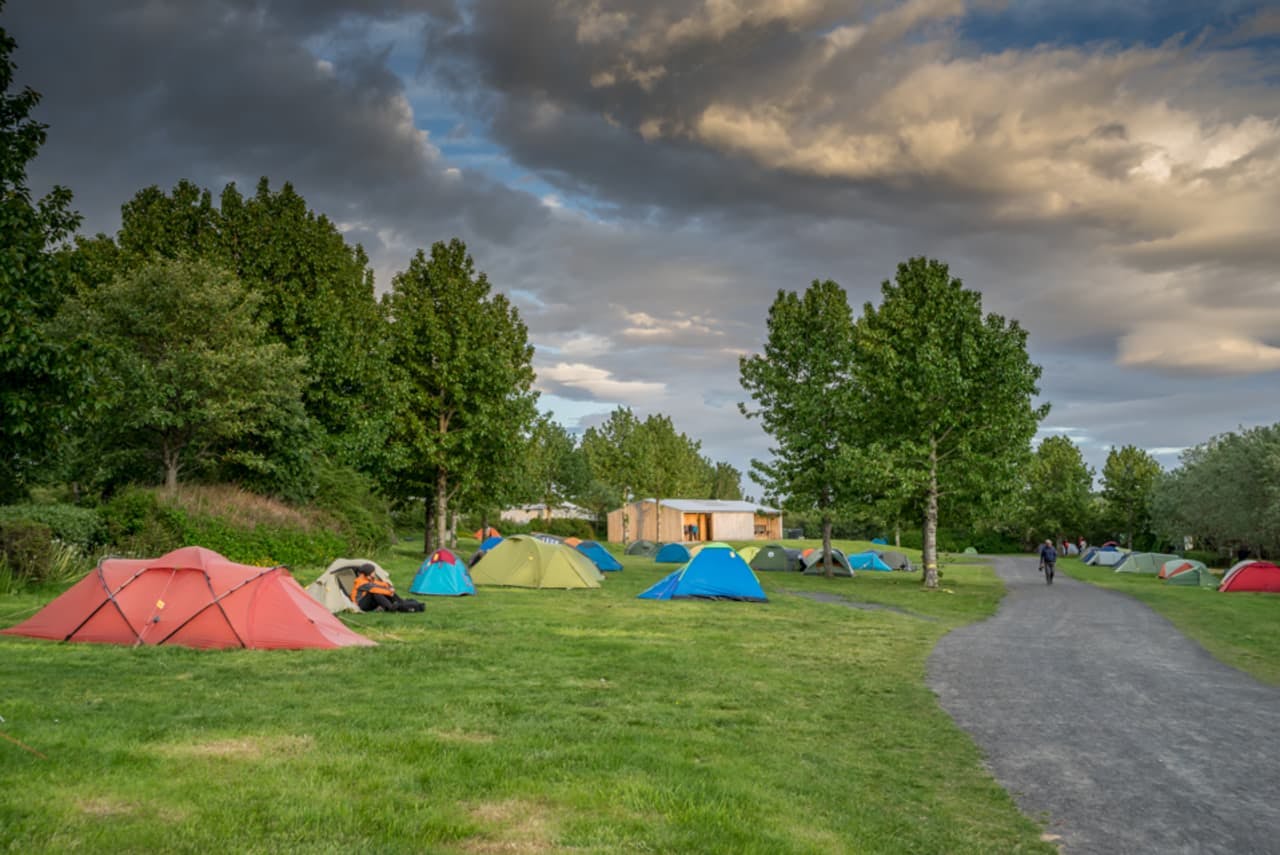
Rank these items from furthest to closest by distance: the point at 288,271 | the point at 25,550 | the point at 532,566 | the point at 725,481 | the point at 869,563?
1. the point at 725,481
2. the point at 869,563
3. the point at 288,271
4. the point at 532,566
5. the point at 25,550

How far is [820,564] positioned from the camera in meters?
44.6

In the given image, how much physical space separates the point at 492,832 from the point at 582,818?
664mm

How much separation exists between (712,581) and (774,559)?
19590 mm

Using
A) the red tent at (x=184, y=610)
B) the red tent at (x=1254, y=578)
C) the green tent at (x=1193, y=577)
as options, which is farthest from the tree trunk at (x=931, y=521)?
the red tent at (x=184, y=610)

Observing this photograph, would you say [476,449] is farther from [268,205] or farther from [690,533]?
[690,533]

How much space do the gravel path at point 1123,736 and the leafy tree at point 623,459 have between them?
199 feet

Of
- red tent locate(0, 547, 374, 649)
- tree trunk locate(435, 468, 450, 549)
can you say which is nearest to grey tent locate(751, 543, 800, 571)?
tree trunk locate(435, 468, 450, 549)

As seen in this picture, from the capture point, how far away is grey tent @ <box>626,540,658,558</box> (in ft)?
185

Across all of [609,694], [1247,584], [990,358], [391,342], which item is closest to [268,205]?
[391,342]

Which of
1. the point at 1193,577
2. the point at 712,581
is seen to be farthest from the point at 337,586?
the point at 1193,577

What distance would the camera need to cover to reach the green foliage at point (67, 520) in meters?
20.3

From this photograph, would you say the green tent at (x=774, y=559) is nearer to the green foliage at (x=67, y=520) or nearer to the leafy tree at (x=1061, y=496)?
the green foliage at (x=67, y=520)

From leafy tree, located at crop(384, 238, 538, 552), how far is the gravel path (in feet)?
82.7

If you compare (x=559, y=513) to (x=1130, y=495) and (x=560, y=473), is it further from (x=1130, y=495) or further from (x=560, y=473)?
(x=1130, y=495)
